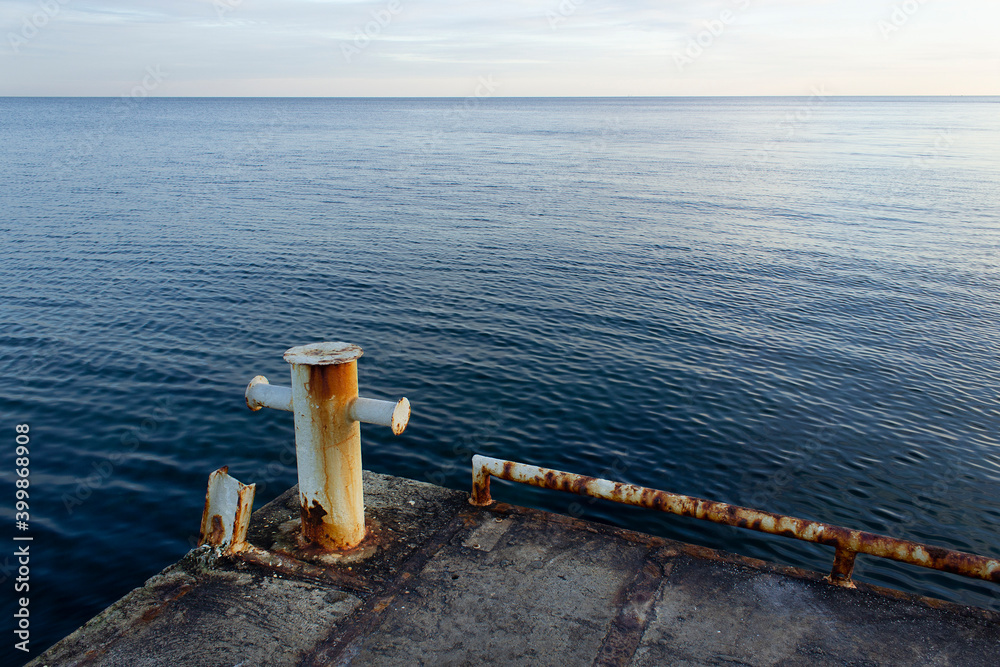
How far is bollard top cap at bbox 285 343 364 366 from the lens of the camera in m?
4.55

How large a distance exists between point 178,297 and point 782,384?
49.7 ft

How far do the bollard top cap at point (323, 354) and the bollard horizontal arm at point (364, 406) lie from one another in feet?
1.03

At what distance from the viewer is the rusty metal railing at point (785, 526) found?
4.40 meters

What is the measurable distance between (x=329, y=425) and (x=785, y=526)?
3495mm

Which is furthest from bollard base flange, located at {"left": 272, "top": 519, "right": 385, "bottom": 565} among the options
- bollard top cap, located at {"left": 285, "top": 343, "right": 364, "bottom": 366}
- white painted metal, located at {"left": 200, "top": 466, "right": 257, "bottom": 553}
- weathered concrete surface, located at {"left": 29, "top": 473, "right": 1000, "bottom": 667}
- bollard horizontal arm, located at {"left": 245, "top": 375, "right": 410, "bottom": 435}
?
bollard top cap, located at {"left": 285, "top": 343, "right": 364, "bottom": 366}

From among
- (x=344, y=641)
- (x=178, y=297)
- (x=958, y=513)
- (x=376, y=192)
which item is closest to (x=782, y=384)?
(x=958, y=513)

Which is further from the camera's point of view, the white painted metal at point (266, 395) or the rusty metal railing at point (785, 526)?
the white painted metal at point (266, 395)

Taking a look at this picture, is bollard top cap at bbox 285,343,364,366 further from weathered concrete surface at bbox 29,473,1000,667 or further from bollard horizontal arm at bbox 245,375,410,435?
weathered concrete surface at bbox 29,473,1000,667

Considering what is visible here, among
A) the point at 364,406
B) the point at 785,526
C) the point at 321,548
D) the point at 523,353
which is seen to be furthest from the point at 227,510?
the point at 523,353

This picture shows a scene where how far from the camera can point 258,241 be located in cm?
2377

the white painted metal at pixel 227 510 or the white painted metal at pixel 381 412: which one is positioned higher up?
the white painted metal at pixel 381 412

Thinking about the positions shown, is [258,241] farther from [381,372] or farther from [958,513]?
[958,513]

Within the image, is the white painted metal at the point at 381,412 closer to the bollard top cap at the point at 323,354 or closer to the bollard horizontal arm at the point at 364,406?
the bollard horizontal arm at the point at 364,406

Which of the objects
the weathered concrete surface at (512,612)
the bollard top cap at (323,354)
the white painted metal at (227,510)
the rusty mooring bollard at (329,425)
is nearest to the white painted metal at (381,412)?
the rusty mooring bollard at (329,425)
